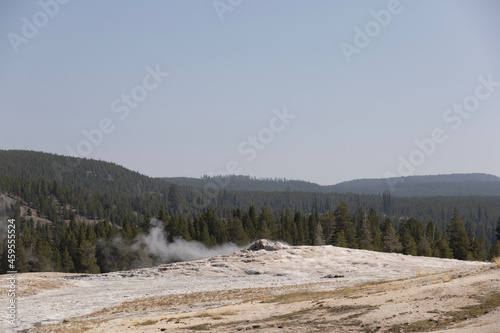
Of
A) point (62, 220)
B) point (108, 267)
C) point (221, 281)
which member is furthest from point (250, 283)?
point (62, 220)

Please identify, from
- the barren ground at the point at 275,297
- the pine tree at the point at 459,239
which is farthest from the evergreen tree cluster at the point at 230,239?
the barren ground at the point at 275,297

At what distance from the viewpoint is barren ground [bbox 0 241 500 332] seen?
1867 cm

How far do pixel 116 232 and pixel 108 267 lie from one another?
23.1ft

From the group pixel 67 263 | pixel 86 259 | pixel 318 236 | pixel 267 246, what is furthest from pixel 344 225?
pixel 67 263

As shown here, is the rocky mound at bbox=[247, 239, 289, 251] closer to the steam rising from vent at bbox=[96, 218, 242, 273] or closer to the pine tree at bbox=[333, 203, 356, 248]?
the steam rising from vent at bbox=[96, 218, 242, 273]

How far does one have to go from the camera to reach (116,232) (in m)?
88.9

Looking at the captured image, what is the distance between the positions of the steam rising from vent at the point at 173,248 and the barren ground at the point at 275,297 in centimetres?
3551

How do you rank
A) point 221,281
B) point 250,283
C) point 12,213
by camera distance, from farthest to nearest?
point 12,213, point 221,281, point 250,283

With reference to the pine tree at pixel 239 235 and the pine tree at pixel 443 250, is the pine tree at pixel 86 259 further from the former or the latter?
the pine tree at pixel 443 250

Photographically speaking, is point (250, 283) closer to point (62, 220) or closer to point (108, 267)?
point (108, 267)

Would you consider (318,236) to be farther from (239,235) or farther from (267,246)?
(267,246)

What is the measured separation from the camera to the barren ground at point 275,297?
1867cm

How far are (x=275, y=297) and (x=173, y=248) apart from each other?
212 ft

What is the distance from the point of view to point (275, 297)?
2856 cm
